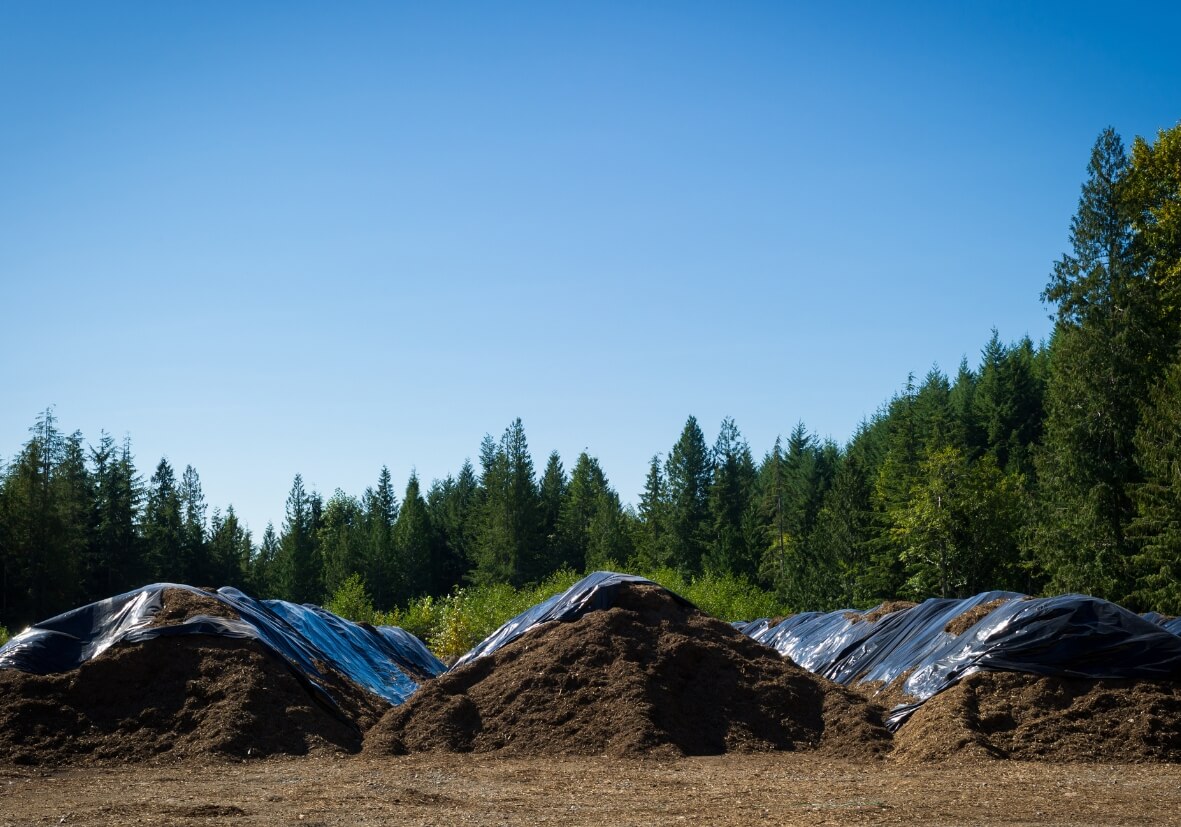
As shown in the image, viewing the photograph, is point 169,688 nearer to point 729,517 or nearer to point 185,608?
point 185,608

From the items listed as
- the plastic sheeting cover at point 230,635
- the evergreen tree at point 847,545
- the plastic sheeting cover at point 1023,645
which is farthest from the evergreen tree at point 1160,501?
the plastic sheeting cover at point 230,635

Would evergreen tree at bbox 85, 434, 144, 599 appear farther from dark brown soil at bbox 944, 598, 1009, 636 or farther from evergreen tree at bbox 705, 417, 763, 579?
dark brown soil at bbox 944, 598, 1009, 636

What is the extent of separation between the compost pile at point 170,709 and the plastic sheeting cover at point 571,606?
7.99 ft

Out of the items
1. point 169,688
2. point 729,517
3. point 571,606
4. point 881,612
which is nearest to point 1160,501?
point 881,612

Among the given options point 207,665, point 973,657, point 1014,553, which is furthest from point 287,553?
point 973,657

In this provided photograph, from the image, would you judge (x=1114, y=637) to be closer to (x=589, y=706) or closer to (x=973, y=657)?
(x=973, y=657)

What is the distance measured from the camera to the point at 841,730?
40.5ft

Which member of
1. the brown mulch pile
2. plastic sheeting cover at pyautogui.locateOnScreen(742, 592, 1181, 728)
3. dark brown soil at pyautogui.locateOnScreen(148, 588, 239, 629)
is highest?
dark brown soil at pyautogui.locateOnScreen(148, 588, 239, 629)

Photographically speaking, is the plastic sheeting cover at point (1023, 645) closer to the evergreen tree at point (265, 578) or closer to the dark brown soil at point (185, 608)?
the dark brown soil at point (185, 608)

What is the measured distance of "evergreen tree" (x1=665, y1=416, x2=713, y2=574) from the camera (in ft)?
206

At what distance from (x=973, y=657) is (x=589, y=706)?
5506 millimetres

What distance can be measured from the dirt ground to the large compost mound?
524 millimetres

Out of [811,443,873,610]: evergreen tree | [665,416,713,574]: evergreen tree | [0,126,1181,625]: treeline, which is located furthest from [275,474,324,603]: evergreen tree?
[811,443,873,610]: evergreen tree

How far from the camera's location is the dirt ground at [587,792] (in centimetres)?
769
